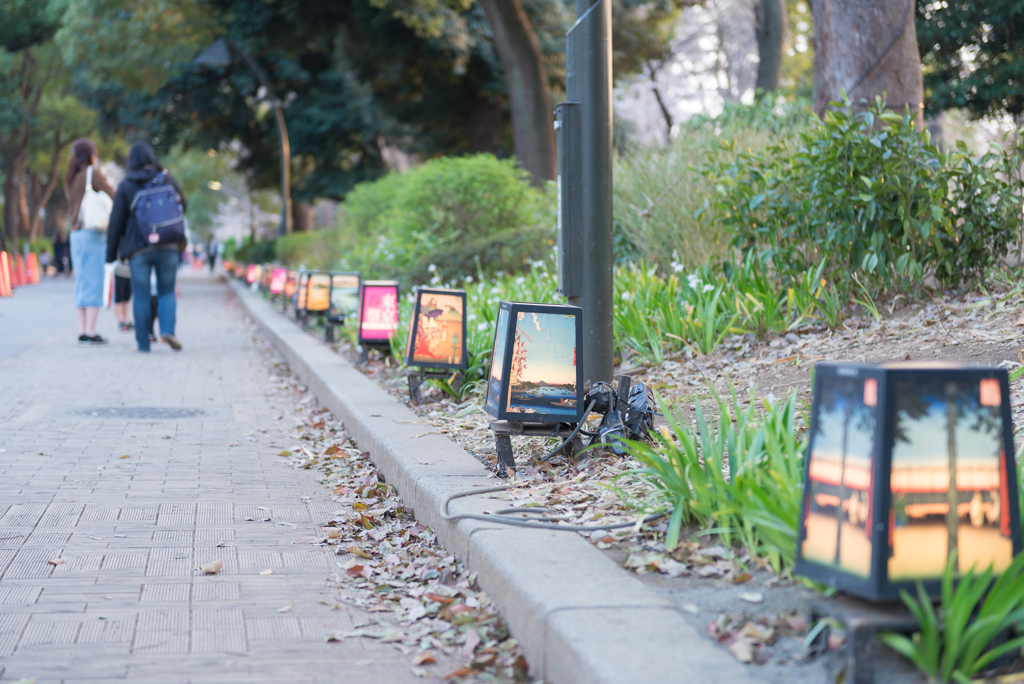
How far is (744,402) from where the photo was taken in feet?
16.4

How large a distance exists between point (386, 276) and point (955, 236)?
24.9ft

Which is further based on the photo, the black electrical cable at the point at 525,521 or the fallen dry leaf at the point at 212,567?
the fallen dry leaf at the point at 212,567

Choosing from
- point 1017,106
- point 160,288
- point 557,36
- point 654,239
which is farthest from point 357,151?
point 654,239

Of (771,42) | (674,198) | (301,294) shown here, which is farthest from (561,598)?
(771,42)

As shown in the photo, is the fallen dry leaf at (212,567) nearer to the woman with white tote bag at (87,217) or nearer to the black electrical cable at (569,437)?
the black electrical cable at (569,437)

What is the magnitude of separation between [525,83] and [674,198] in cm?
1002

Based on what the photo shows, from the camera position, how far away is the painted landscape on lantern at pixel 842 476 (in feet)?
7.47

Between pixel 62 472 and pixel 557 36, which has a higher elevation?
pixel 557 36

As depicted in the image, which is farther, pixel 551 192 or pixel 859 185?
pixel 551 192

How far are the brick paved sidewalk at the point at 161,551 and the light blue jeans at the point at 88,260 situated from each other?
333 centimetres

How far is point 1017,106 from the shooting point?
1848 centimetres

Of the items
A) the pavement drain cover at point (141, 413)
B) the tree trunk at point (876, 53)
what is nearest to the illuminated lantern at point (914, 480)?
the pavement drain cover at point (141, 413)

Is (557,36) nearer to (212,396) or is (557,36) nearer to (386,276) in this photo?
(386,276)

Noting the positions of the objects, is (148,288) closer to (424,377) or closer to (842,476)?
(424,377)
